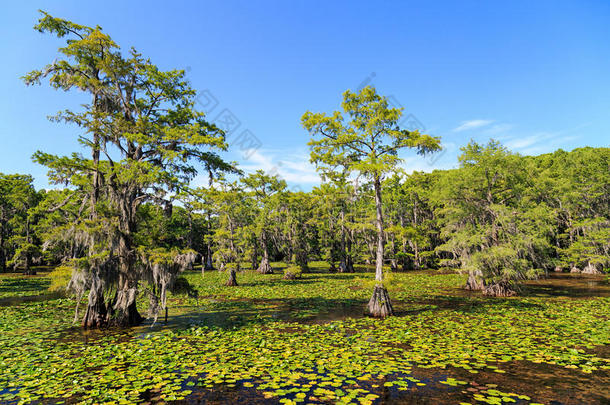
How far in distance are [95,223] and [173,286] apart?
3351mm

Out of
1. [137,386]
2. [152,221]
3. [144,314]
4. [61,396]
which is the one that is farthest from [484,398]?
[144,314]

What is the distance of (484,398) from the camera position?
5.79 metres

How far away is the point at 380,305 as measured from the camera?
43.6 feet

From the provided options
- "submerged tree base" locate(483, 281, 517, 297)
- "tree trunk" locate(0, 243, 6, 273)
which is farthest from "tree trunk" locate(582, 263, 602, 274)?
"tree trunk" locate(0, 243, 6, 273)

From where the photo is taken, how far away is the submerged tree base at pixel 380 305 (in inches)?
520

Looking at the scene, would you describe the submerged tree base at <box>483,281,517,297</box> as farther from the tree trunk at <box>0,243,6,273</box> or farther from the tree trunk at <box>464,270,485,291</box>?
the tree trunk at <box>0,243,6,273</box>

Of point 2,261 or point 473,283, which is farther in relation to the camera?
point 2,261

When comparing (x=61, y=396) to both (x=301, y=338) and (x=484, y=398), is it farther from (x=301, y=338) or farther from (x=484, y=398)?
(x=484, y=398)

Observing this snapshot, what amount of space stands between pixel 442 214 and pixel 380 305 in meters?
20.8

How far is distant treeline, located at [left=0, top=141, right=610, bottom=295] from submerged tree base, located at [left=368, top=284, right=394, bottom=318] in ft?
8.65

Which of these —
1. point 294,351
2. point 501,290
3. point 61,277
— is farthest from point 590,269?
point 61,277

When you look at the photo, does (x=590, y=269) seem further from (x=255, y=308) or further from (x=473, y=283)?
(x=255, y=308)

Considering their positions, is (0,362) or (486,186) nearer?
(0,362)

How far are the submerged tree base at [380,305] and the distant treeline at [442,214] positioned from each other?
8.65 ft
